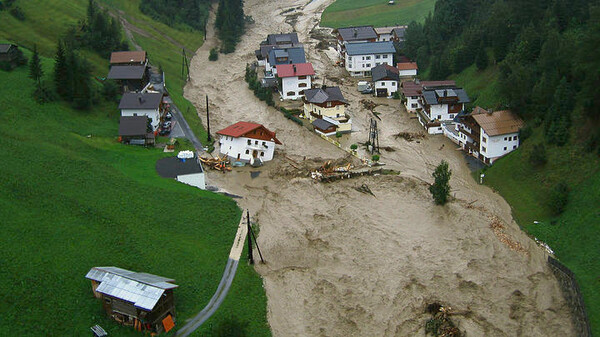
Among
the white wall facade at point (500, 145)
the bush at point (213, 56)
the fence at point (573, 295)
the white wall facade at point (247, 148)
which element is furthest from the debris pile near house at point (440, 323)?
the bush at point (213, 56)

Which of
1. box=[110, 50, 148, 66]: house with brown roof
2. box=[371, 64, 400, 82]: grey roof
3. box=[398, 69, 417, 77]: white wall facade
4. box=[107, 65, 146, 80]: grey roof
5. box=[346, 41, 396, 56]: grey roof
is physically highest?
box=[110, 50, 148, 66]: house with brown roof

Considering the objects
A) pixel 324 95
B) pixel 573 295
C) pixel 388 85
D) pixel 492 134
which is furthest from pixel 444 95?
pixel 573 295

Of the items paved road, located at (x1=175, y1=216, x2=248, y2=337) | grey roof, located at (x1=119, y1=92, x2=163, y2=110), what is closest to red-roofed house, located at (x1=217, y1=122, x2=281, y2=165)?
grey roof, located at (x1=119, y1=92, x2=163, y2=110)

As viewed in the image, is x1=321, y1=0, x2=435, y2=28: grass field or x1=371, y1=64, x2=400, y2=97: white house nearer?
x1=371, y1=64, x2=400, y2=97: white house

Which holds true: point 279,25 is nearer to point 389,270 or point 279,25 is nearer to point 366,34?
point 366,34

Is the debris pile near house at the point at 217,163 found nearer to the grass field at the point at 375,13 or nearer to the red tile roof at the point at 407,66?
the red tile roof at the point at 407,66

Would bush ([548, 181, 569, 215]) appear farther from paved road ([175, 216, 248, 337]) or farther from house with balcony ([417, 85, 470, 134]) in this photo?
paved road ([175, 216, 248, 337])

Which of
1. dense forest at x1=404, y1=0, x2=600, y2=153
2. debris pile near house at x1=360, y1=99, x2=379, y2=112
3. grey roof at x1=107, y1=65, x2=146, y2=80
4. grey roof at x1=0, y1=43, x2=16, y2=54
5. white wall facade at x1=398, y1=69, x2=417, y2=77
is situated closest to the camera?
dense forest at x1=404, y1=0, x2=600, y2=153
